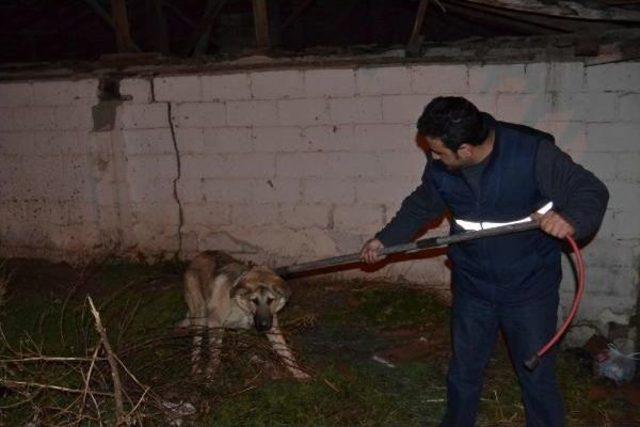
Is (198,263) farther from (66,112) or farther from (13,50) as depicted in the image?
(13,50)

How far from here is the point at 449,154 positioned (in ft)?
11.1

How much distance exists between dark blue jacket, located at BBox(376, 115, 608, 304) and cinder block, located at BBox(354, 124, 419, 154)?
6.87ft

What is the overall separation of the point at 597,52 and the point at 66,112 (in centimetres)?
487

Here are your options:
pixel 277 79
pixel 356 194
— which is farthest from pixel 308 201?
pixel 277 79

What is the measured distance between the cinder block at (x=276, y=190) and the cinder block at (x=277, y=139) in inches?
11.6

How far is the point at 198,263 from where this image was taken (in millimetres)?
5438

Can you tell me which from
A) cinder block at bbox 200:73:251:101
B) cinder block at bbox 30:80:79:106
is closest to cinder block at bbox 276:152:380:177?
cinder block at bbox 200:73:251:101

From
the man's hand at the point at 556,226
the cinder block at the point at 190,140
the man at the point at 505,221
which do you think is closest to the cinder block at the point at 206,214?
the cinder block at the point at 190,140

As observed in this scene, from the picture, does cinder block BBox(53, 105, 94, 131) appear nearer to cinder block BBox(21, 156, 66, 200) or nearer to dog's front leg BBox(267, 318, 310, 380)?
cinder block BBox(21, 156, 66, 200)

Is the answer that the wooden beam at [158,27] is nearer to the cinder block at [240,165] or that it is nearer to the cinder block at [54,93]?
the cinder block at [54,93]

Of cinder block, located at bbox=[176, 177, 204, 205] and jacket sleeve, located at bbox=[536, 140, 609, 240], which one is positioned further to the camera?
cinder block, located at bbox=[176, 177, 204, 205]

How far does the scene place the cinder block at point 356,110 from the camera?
230 inches

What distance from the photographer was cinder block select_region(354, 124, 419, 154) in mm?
5809

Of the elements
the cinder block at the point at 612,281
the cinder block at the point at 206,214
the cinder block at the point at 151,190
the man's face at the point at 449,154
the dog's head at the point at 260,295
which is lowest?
the cinder block at the point at 612,281
